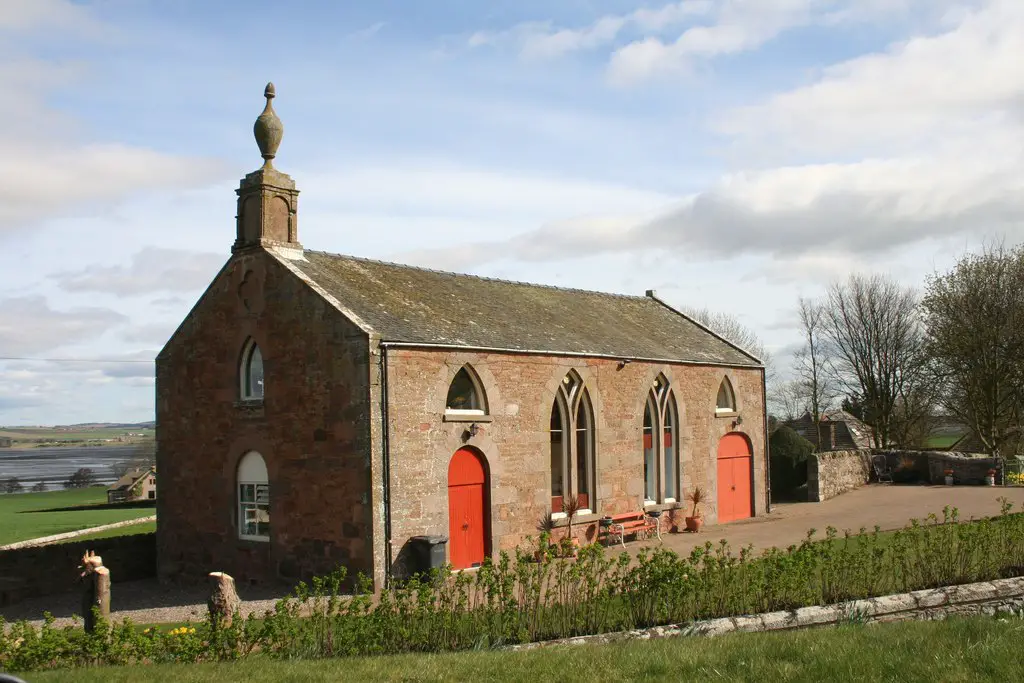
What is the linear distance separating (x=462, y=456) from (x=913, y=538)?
9.54 meters

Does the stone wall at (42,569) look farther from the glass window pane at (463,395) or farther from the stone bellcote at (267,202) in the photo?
the glass window pane at (463,395)

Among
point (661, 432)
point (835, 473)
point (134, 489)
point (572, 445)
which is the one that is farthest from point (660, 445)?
point (134, 489)

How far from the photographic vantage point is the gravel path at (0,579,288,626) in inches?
703

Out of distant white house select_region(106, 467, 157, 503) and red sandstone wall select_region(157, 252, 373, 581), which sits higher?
red sandstone wall select_region(157, 252, 373, 581)

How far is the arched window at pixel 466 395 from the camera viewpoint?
2098 cm

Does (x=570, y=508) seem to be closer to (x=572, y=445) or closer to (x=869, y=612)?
(x=572, y=445)

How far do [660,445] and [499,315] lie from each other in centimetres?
654

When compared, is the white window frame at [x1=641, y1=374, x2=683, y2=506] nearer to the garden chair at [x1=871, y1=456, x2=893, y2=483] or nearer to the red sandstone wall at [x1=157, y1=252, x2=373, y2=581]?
the red sandstone wall at [x1=157, y1=252, x2=373, y2=581]

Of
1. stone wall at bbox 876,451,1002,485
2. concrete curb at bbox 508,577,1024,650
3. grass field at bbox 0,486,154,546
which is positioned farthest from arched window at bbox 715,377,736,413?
grass field at bbox 0,486,154,546

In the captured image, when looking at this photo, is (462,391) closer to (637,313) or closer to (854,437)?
(637,313)

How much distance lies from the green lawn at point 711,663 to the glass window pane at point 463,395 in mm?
10357

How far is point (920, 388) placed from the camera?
48.5 meters

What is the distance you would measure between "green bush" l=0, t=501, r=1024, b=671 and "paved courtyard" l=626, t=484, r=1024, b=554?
8157mm

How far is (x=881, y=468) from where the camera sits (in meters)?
39.8
